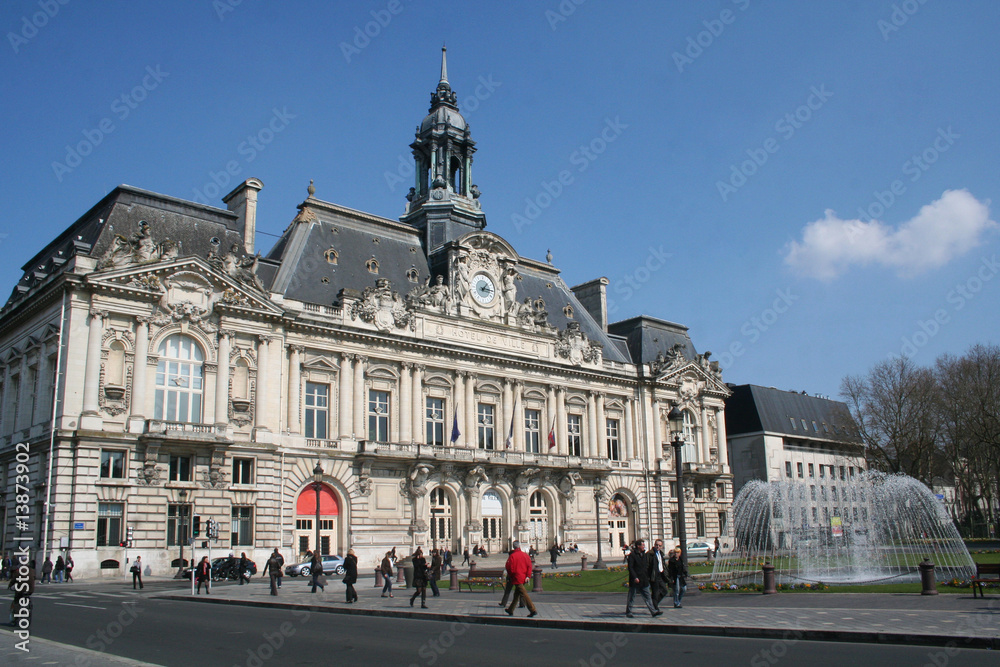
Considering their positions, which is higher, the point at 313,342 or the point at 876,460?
the point at 313,342

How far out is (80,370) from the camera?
1534 inches

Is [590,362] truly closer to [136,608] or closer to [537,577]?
[537,577]

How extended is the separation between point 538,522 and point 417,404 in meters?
12.4

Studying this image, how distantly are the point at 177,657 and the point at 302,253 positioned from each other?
3842 centimetres

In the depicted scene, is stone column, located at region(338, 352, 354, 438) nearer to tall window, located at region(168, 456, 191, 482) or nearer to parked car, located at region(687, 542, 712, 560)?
tall window, located at region(168, 456, 191, 482)

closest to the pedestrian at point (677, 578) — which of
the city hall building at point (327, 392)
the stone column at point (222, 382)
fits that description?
the city hall building at point (327, 392)

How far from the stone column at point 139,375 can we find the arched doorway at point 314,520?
32.0 ft

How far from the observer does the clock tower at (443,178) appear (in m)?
59.0

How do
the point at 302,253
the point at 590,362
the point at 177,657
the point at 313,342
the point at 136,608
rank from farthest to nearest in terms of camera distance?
the point at 590,362 → the point at 302,253 → the point at 313,342 → the point at 136,608 → the point at 177,657

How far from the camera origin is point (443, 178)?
6041 cm

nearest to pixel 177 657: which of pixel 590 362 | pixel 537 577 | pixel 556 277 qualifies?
pixel 537 577

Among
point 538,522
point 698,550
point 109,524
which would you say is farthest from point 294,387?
point 698,550

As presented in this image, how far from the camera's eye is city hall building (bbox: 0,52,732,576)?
39438 millimetres

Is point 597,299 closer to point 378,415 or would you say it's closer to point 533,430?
point 533,430
